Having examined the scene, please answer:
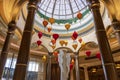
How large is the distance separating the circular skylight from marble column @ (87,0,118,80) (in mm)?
10532

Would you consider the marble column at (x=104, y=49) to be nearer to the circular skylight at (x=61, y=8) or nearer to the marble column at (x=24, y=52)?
the marble column at (x=24, y=52)

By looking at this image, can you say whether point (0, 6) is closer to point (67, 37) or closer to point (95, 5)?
point (95, 5)

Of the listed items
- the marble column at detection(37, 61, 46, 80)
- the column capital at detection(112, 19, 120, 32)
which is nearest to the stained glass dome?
the marble column at detection(37, 61, 46, 80)

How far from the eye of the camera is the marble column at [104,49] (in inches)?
143

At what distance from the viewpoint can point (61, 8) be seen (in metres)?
16.0

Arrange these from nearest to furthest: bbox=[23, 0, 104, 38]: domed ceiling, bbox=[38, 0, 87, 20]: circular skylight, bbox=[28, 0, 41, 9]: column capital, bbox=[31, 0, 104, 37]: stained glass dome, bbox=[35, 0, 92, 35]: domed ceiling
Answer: bbox=[28, 0, 41, 9]: column capital → bbox=[23, 0, 104, 38]: domed ceiling → bbox=[31, 0, 104, 37]: stained glass dome → bbox=[35, 0, 92, 35]: domed ceiling → bbox=[38, 0, 87, 20]: circular skylight

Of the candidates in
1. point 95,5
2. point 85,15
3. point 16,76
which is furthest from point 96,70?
point 16,76

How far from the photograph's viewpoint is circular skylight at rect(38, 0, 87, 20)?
15.4 meters

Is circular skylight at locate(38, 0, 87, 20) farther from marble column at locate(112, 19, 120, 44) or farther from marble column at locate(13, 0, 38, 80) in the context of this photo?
marble column at locate(13, 0, 38, 80)

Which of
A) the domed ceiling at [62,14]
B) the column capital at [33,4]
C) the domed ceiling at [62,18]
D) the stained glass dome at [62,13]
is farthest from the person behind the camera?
the stained glass dome at [62,13]

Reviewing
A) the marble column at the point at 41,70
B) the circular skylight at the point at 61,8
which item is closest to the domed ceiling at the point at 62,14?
the circular skylight at the point at 61,8

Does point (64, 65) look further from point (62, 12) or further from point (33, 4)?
point (62, 12)

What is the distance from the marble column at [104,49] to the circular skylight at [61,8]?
10.5 meters

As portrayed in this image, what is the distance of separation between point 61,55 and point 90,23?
240 inches
